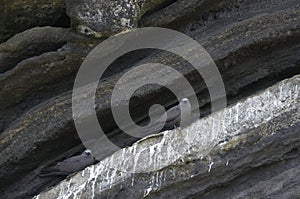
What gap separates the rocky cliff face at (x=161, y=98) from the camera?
560cm

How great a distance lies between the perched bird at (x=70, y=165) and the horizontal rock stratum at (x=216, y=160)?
0.16 meters

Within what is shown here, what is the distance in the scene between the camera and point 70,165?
598 centimetres

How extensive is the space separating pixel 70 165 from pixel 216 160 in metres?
1.11

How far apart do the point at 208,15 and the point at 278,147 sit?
149 cm

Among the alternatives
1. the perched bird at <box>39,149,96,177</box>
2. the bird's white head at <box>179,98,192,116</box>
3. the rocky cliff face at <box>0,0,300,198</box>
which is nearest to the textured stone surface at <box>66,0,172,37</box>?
the rocky cliff face at <box>0,0,300,198</box>

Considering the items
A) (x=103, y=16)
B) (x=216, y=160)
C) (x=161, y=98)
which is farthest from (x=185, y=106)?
(x=103, y=16)

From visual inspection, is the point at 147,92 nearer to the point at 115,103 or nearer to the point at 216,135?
the point at 115,103

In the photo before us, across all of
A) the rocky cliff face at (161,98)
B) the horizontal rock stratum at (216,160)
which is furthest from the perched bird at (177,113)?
the horizontal rock stratum at (216,160)

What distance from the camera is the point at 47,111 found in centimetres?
601

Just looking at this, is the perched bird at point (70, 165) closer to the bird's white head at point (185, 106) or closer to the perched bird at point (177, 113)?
the perched bird at point (177, 113)

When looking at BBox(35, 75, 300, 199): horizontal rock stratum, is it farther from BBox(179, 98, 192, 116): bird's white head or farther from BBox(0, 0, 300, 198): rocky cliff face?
BBox(179, 98, 192, 116): bird's white head

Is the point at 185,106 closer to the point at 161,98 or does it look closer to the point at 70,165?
the point at 161,98

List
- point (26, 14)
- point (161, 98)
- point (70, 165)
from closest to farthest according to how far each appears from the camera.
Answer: point (70, 165), point (161, 98), point (26, 14)

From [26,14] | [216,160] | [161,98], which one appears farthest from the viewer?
[26,14]
